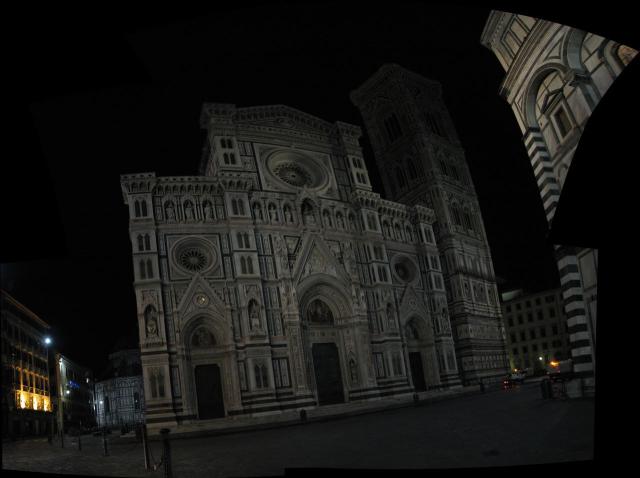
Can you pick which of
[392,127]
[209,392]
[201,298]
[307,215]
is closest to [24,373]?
[209,392]

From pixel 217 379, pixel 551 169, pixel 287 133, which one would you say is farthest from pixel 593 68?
pixel 287 133

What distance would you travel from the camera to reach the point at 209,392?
35844 millimetres

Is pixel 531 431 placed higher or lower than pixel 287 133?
lower

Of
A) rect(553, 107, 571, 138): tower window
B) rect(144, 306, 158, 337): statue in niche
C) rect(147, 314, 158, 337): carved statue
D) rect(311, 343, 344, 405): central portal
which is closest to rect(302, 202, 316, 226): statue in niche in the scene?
rect(311, 343, 344, 405): central portal

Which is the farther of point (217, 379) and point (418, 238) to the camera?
point (418, 238)

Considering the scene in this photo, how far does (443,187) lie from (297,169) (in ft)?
60.0

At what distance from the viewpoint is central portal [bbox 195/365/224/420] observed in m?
35.4

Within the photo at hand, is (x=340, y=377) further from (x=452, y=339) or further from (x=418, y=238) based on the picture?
(x=418, y=238)

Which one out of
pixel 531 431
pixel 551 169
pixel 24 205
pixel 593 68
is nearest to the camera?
pixel 24 205

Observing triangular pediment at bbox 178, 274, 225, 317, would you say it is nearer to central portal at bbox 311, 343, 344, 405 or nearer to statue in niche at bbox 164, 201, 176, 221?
statue in niche at bbox 164, 201, 176, 221

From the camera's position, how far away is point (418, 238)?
50719mm

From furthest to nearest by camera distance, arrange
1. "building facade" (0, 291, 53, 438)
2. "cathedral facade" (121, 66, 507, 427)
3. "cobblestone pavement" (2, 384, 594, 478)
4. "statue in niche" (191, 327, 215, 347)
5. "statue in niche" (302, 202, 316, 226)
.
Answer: "building facade" (0, 291, 53, 438), "statue in niche" (302, 202, 316, 226), "statue in niche" (191, 327, 215, 347), "cathedral facade" (121, 66, 507, 427), "cobblestone pavement" (2, 384, 594, 478)

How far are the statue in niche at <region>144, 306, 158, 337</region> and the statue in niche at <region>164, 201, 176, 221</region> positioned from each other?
703 cm

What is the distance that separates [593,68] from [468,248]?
42470 millimetres
